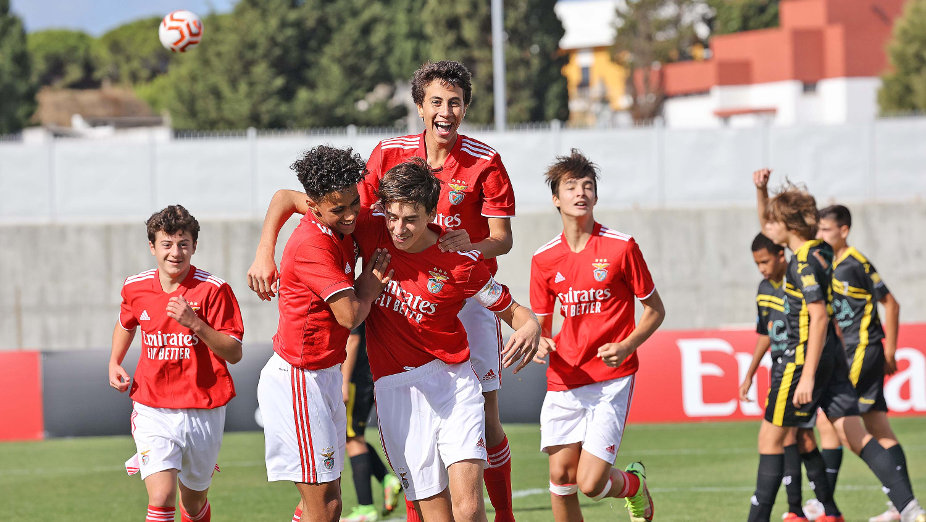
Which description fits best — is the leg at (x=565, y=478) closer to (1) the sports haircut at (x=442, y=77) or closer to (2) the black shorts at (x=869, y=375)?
(1) the sports haircut at (x=442, y=77)

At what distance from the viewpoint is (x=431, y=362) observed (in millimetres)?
5645

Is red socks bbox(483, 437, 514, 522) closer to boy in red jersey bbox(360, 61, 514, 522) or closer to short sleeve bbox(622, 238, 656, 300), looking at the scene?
boy in red jersey bbox(360, 61, 514, 522)

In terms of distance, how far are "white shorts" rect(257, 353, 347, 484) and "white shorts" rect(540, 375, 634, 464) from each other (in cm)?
143

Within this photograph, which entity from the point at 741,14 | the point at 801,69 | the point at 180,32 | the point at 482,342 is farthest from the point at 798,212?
the point at 741,14

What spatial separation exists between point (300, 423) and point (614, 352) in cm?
177

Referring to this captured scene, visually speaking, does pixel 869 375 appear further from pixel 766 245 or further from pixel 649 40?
pixel 649 40

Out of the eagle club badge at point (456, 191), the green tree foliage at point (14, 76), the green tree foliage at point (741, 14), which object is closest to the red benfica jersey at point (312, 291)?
the eagle club badge at point (456, 191)

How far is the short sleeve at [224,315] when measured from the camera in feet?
21.3

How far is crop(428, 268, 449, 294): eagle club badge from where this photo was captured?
554 cm

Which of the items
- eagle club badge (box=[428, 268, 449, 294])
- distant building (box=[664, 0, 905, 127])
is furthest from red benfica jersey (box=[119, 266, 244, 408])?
distant building (box=[664, 0, 905, 127])

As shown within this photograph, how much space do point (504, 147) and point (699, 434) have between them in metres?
8.10

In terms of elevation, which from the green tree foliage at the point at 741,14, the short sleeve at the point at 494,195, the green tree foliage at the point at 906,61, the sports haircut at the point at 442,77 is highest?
the green tree foliage at the point at 741,14

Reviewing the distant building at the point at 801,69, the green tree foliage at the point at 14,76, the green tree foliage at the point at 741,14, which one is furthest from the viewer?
the green tree foliage at the point at 741,14

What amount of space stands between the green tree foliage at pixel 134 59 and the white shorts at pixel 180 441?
98823mm
